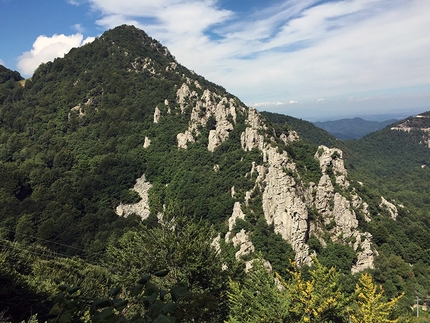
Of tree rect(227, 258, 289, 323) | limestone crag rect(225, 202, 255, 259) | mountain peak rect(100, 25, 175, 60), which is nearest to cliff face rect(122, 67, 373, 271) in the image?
limestone crag rect(225, 202, 255, 259)

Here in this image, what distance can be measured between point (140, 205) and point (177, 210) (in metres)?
56.1

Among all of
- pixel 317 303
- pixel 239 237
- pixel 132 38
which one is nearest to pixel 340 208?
pixel 239 237

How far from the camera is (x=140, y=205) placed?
74.8 metres

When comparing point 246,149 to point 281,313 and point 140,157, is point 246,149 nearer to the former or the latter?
point 140,157

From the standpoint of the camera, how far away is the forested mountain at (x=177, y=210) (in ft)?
59.9

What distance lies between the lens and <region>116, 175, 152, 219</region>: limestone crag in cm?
7172

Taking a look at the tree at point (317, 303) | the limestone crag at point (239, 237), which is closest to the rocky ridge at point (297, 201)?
the limestone crag at point (239, 237)

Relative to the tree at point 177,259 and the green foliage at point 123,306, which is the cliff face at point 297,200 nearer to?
the tree at point 177,259

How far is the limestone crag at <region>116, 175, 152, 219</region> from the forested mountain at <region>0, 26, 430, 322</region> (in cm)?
39

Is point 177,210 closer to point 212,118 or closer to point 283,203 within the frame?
point 283,203

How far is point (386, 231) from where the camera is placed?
53.4 meters

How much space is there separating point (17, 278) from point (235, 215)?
38813mm

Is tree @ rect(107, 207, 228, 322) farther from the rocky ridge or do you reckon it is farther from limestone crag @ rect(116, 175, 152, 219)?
limestone crag @ rect(116, 175, 152, 219)

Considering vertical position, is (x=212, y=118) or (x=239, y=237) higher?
(x=212, y=118)
